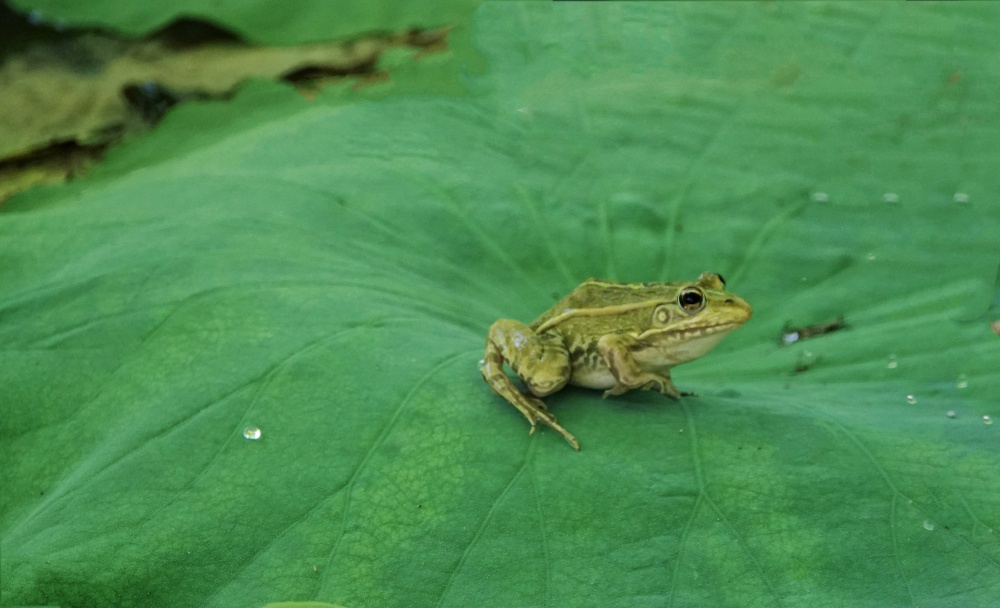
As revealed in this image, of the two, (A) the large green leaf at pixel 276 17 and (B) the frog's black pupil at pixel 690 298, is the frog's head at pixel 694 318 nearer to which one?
(B) the frog's black pupil at pixel 690 298

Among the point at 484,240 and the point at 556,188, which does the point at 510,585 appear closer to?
the point at 484,240

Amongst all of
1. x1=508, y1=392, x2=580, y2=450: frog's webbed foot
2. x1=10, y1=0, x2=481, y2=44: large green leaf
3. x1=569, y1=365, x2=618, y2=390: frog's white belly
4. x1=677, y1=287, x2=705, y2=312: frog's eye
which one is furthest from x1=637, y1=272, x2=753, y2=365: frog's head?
x1=10, y1=0, x2=481, y2=44: large green leaf

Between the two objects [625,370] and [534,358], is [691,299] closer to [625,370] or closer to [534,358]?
[625,370]

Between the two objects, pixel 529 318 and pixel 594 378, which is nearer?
pixel 594 378

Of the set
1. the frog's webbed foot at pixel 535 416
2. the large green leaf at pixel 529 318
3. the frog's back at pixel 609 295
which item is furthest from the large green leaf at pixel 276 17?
the frog's webbed foot at pixel 535 416

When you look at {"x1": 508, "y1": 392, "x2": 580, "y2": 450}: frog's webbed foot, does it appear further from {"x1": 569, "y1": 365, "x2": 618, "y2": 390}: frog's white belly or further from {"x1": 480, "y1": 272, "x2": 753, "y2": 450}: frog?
{"x1": 569, "y1": 365, "x2": 618, "y2": 390}: frog's white belly

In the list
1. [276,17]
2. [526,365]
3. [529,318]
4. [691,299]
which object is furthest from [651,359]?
[276,17]
